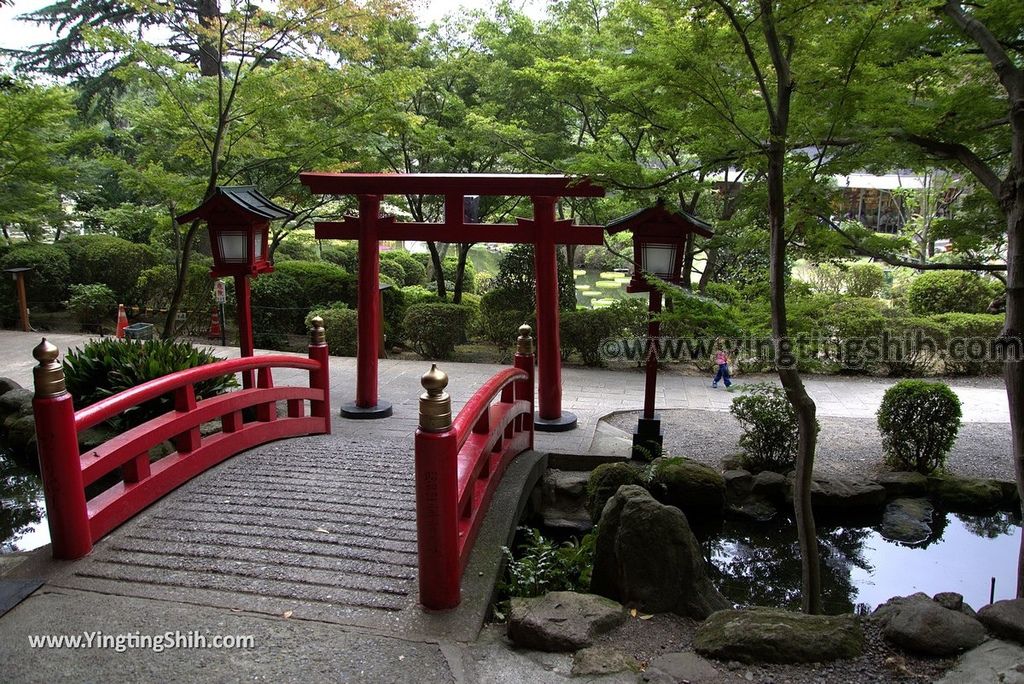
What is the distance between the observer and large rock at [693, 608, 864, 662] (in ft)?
11.2

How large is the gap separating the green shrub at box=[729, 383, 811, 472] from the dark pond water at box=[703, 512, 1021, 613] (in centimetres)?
75

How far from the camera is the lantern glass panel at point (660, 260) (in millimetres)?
7008

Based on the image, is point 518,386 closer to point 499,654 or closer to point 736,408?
point 736,408

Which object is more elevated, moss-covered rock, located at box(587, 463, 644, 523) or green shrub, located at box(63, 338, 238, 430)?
green shrub, located at box(63, 338, 238, 430)

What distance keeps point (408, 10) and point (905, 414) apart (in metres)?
9.78

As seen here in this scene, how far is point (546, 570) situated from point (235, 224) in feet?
16.0

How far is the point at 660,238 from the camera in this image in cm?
699

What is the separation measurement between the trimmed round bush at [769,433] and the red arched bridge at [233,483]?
243cm

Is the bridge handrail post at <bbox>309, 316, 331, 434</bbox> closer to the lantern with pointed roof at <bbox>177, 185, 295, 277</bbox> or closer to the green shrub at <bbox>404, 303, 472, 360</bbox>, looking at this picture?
the lantern with pointed roof at <bbox>177, 185, 295, 277</bbox>

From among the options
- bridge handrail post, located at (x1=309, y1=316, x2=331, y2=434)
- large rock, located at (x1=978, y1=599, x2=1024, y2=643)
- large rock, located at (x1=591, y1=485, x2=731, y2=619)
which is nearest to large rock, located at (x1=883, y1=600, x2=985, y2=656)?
large rock, located at (x1=978, y1=599, x2=1024, y2=643)

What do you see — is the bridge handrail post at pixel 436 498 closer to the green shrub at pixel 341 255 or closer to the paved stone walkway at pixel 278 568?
the paved stone walkway at pixel 278 568

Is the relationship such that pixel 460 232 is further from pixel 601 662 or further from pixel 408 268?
pixel 408 268

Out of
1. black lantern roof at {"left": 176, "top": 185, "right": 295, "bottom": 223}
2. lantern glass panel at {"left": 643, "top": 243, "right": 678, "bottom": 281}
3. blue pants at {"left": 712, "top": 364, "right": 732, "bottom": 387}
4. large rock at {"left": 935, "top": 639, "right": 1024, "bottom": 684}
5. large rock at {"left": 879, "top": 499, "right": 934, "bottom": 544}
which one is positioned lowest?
large rock at {"left": 879, "top": 499, "right": 934, "bottom": 544}

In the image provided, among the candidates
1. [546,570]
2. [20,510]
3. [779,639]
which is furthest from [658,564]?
[20,510]
